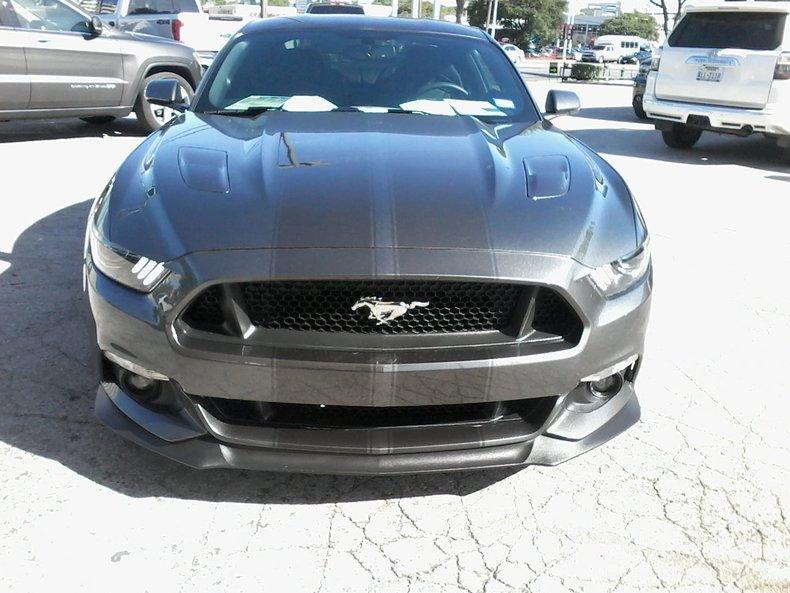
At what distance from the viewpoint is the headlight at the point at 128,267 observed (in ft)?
7.47

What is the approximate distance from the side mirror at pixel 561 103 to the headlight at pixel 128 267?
265 cm

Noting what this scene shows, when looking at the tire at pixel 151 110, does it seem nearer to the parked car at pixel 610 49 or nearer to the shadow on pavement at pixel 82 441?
the shadow on pavement at pixel 82 441

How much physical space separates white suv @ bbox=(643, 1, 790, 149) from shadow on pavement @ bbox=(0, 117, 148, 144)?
6526 millimetres

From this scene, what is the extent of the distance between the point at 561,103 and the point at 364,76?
115 cm

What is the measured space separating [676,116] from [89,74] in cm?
686

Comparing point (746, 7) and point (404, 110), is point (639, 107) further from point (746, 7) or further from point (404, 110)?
point (404, 110)

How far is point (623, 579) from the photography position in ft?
7.36

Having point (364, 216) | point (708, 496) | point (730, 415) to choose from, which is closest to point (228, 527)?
point (364, 216)

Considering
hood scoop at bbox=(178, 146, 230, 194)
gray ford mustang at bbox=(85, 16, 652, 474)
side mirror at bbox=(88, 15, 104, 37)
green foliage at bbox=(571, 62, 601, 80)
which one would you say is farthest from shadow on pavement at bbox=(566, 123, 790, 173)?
green foliage at bbox=(571, 62, 601, 80)

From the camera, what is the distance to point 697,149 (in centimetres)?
1077

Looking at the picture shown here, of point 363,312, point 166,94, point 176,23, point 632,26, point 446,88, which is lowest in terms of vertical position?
point 632,26

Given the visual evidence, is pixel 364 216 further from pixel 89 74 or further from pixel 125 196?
pixel 89 74

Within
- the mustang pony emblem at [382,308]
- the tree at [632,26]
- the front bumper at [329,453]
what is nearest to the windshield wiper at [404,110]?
the mustang pony emblem at [382,308]

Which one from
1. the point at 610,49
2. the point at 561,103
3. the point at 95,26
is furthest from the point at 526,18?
the point at 561,103
